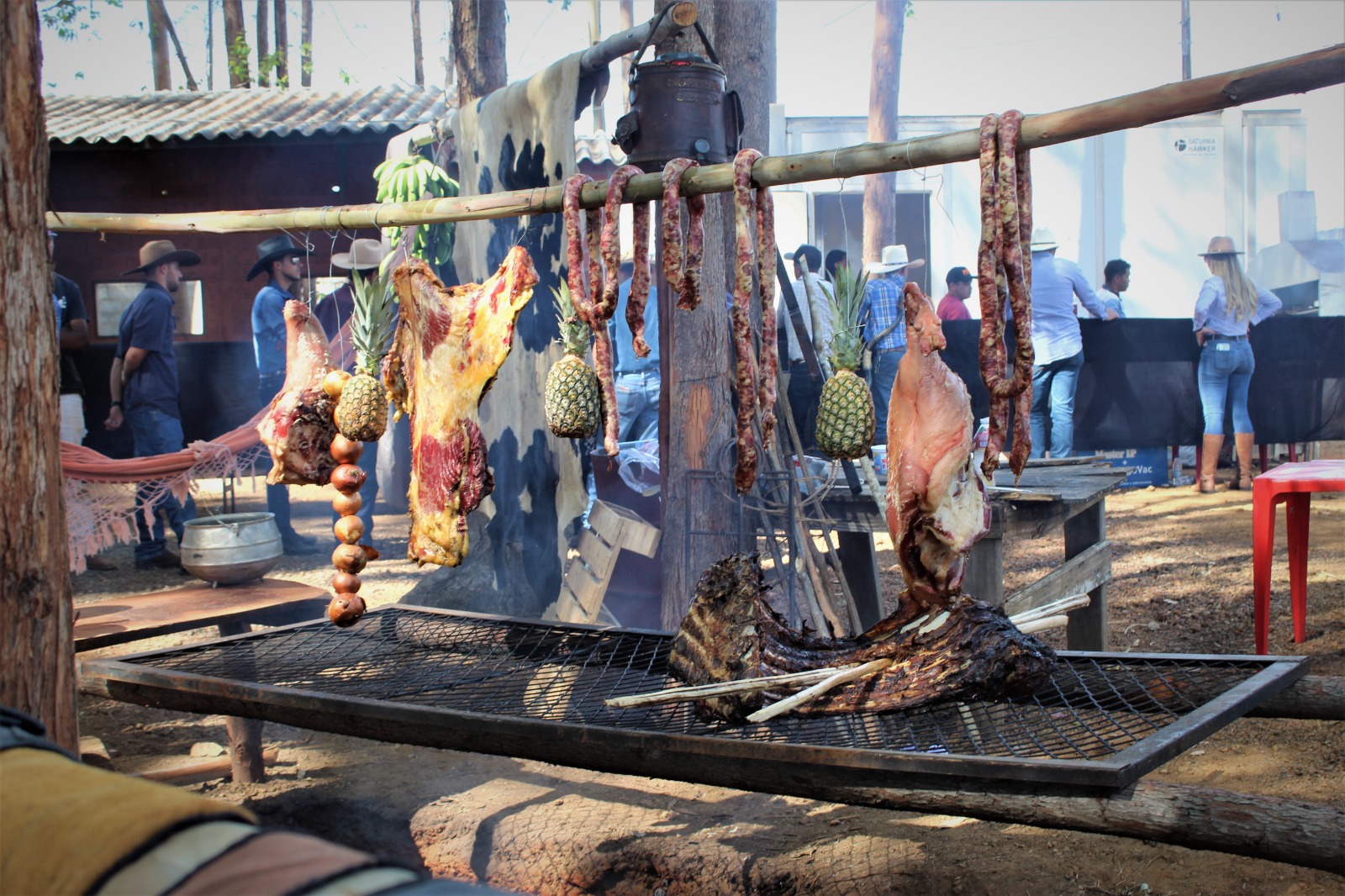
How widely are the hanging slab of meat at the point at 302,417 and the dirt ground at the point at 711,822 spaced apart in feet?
5.18

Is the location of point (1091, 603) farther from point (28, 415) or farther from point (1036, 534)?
point (28, 415)

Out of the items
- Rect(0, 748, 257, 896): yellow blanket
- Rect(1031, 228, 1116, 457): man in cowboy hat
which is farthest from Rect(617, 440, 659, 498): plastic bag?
Rect(0, 748, 257, 896): yellow blanket

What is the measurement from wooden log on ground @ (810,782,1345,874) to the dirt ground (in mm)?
1061

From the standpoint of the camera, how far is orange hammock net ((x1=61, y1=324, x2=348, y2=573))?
6441mm

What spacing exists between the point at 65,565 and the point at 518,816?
225 cm

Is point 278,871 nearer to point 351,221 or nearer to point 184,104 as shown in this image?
point 351,221

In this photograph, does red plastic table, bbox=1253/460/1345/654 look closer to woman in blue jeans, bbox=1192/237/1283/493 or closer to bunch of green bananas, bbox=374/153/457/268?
bunch of green bananas, bbox=374/153/457/268

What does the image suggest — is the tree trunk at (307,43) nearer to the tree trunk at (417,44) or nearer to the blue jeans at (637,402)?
the tree trunk at (417,44)

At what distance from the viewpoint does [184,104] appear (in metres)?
15.2

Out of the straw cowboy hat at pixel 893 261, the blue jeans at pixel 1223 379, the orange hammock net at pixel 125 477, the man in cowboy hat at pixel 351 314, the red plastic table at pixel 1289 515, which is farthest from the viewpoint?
the blue jeans at pixel 1223 379

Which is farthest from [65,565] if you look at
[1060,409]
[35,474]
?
[1060,409]

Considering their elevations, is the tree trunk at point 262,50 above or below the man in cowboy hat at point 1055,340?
above

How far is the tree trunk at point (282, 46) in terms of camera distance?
21.4 meters

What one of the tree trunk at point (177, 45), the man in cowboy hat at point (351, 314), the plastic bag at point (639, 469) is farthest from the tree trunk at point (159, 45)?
the plastic bag at point (639, 469)
